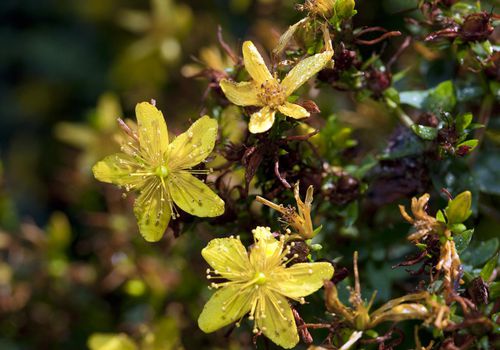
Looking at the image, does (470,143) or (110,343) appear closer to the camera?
(470,143)

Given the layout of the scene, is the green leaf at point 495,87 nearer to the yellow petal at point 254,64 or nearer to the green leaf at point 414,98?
the green leaf at point 414,98

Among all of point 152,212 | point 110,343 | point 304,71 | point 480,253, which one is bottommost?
point 110,343

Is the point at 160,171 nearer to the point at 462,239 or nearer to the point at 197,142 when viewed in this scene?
the point at 197,142

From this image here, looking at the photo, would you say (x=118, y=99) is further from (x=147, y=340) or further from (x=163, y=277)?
(x=147, y=340)

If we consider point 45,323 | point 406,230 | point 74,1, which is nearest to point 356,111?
point 406,230

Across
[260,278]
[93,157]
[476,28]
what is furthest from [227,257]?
[93,157]

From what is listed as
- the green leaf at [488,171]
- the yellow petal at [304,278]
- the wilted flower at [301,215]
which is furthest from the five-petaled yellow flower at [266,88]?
the green leaf at [488,171]
